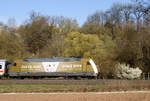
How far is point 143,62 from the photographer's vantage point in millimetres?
38562

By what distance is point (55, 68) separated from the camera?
33562mm

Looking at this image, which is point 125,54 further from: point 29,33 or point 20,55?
point 29,33

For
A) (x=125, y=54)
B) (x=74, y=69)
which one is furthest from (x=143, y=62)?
(x=74, y=69)

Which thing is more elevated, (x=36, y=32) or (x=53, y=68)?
(x=36, y=32)

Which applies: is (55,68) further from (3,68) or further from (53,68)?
(3,68)

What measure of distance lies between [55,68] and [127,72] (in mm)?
10438

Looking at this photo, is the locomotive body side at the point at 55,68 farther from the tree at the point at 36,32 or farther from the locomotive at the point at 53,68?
the tree at the point at 36,32

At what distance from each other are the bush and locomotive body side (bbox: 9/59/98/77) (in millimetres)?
4197

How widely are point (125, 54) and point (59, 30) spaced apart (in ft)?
104

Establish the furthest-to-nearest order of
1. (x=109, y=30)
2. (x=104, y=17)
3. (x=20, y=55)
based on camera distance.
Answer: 1. (x=104, y=17)
2. (x=109, y=30)
3. (x=20, y=55)

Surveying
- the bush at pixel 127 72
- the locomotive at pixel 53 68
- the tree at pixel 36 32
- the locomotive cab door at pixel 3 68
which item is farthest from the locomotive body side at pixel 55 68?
the tree at pixel 36 32

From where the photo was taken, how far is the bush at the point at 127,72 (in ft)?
111

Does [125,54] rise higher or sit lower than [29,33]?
lower

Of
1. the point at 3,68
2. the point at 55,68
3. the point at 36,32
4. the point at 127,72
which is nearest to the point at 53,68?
the point at 55,68
